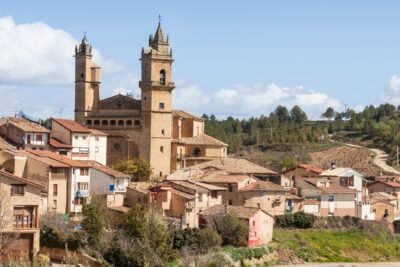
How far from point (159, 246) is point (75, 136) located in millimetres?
23042

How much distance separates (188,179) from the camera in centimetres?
7275

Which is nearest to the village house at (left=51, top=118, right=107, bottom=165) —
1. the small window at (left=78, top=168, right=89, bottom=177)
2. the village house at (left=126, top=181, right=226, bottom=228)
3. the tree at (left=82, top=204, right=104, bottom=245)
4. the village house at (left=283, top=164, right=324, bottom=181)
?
the village house at (left=126, top=181, right=226, bottom=228)

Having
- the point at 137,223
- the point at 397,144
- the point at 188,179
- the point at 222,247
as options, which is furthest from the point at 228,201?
the point at 397,144

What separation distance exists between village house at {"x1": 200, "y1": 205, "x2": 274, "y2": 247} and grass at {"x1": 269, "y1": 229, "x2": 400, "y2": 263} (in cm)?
98

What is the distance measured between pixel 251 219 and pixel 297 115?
120 meters

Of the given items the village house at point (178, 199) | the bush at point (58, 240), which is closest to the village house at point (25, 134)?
the village house at point (178, 199)

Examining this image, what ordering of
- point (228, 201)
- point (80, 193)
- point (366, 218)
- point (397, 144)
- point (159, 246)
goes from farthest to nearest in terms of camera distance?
point (397, 144) < point (366, 218) < point (228, 201) < point (80, 193) < point (159, 246)

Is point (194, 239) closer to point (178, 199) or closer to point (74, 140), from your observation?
point (178, 199)

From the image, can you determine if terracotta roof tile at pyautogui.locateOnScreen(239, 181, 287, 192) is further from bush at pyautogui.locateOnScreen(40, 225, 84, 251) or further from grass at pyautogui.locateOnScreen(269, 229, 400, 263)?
bush at pyautogui.locateOnScreen(40, 225, 84, 251)

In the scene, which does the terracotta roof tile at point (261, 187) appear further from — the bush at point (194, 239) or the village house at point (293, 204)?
the bush at point (194, 239)

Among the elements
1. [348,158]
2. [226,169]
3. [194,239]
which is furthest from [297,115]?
[194,239]

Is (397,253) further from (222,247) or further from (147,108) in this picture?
(147,108)

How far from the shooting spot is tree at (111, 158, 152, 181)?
76.2 metres

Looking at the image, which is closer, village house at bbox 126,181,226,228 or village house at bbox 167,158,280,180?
village house at bbox 126,181,226,228
